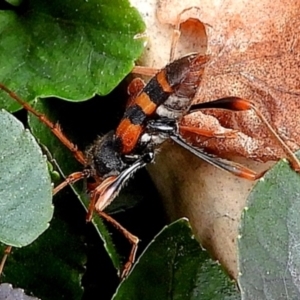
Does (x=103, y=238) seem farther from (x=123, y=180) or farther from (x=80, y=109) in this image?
(x=80, y=109)

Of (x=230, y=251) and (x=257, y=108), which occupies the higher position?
(x=257, y=108)

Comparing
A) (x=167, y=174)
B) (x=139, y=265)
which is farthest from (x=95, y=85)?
(x=139, y=265)

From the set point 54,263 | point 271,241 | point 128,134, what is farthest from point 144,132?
point 271,241

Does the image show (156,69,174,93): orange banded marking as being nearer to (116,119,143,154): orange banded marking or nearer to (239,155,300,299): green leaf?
(116,119,143,154): orange banded marking

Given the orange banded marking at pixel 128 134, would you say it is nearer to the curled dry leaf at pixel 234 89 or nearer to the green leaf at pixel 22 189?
the curled dry leaf at pixel 234 89

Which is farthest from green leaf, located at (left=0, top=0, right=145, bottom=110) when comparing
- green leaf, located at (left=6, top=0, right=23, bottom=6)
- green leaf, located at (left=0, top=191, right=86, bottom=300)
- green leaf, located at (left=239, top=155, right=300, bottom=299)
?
green leaf, located at (left=239, top=155, right=300, bottom=299)

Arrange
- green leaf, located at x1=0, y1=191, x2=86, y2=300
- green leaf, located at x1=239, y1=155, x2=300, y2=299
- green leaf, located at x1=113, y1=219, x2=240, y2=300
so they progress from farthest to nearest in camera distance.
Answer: green leaf, located at x1=0, y1=191, x2=86, y2=300 → green leaf, located at x1=113, y1=219, x2=240, y2=300 → green leaf, located at x1=239, y1=155, x2=300, y2=299
